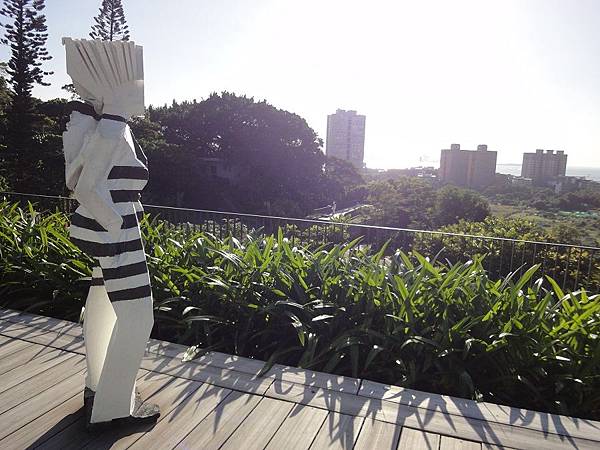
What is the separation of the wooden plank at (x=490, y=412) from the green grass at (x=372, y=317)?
21 cm

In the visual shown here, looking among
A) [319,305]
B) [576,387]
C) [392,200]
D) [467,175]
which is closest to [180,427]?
[319,305]

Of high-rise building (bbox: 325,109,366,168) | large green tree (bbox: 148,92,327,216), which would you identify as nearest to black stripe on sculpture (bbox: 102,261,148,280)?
large green tree (bbox: 148,92,327,216)

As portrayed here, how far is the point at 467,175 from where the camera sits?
34.5 metres

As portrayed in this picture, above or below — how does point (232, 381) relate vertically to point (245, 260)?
below

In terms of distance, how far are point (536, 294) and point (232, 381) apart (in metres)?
2.06

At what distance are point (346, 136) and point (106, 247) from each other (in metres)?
68.1

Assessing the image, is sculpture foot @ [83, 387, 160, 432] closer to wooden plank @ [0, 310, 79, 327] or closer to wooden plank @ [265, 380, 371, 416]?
wooden plank @ [265, 380, 371, 416]

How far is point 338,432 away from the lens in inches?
75.0

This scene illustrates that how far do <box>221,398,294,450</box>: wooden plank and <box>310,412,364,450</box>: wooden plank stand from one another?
195 mm

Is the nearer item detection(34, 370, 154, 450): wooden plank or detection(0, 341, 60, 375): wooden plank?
detection(34, 370, 154, 450): wooden plank

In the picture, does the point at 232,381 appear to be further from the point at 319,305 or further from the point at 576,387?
the point at 576,387

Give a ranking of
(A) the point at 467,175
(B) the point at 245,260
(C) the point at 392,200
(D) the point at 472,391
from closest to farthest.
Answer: (D) the point at 472,391
(B) the point at 245,260
(C) the point at 392,200
(A) the point at 467,175

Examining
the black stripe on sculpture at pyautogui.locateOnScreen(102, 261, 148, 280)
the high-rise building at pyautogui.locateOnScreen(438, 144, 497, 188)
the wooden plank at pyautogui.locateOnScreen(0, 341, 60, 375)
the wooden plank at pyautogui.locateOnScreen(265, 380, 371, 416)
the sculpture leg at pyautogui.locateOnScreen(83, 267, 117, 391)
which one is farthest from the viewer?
the high-rise building at pyautogui.locateOnScreen(438, 144, 497, 188)

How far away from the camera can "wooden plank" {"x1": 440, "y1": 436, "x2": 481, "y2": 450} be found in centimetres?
181
